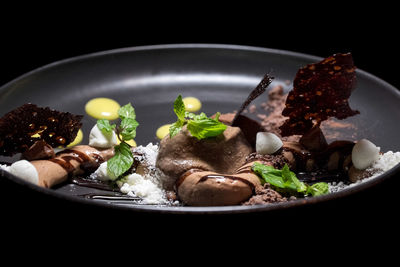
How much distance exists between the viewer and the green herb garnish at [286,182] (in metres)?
3.58

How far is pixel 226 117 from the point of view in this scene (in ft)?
14.7

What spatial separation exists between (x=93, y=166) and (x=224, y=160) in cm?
94

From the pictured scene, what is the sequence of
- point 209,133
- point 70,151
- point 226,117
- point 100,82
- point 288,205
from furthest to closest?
point 100,82, point 226,117, point 70,151, point 209,133, point 288,205

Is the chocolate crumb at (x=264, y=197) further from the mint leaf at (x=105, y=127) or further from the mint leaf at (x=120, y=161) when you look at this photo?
the mint leaf at (x=105, y=127)

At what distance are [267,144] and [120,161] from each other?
3.35ft

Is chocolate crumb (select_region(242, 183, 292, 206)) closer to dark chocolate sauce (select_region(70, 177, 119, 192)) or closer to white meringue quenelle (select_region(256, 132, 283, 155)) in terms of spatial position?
white meringue quenelle (select_region(256, 132, 283, 155))

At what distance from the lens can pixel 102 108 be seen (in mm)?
4961

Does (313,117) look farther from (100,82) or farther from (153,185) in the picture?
(100,82)

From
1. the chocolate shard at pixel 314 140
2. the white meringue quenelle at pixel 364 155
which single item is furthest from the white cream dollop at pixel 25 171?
the white meringue quenelle at pixel 364 155

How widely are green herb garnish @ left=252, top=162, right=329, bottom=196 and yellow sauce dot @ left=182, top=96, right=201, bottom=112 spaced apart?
58.3 inches

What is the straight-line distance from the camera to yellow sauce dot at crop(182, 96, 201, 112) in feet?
16.6

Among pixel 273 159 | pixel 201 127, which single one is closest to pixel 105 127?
pixel 201 127

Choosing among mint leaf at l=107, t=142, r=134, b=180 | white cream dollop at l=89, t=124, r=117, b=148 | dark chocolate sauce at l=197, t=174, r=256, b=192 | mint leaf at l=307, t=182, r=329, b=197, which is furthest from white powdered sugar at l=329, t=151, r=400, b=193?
white cream dollop at l=89, t=124, r=117, b=148

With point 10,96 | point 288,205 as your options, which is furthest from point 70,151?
point 288,205
